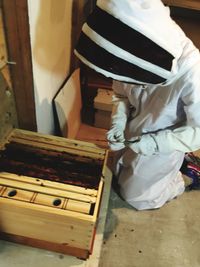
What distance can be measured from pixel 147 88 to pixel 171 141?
27 cm

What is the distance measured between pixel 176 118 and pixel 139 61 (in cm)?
49

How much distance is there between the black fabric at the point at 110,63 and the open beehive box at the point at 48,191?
0.49 meters

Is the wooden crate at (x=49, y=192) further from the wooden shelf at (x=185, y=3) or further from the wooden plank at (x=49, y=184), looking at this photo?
the wooden shelf at (x=185, y=3)

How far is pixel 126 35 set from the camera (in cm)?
77

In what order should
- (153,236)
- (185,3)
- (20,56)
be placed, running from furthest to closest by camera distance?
(185,3) < (153,236) < (20,56)

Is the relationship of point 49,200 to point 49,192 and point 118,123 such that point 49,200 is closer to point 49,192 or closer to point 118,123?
point 49,192

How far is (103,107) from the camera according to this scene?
6.53 ft

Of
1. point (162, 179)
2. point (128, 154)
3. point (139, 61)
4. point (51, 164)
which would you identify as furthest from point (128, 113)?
point (139, 61)

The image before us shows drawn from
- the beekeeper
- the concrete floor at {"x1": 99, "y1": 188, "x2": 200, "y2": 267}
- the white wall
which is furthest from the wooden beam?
Result: the concrete floor at {"x1": 99, "y1": 188, "x2": 200, "y2": 267}

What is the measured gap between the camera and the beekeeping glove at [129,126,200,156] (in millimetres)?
1114

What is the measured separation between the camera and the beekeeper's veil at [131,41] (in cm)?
77

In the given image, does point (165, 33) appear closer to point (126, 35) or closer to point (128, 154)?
point (126, 35)

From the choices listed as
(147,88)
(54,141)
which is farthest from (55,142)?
(147,88)

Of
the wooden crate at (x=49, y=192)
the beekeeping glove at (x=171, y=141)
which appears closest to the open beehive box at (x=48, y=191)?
the wooden crate at (x=49, y=192)
